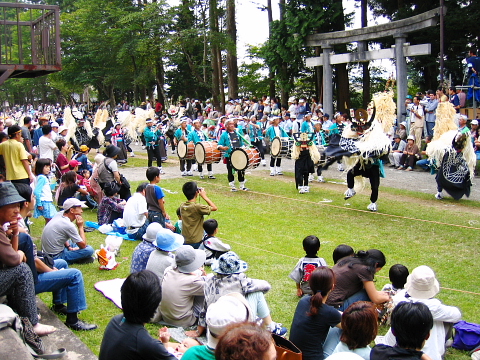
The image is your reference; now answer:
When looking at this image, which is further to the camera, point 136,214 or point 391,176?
point 391,176

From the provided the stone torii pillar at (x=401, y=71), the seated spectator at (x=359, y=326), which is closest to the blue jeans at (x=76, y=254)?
the seated spectator at (x=359, y=326)

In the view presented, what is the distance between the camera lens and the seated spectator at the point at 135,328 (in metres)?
3.43

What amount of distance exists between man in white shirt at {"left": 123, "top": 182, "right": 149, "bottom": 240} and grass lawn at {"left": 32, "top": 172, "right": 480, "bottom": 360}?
0.23m

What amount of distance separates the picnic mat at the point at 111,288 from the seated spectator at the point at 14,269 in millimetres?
1450

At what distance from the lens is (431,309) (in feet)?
15.4

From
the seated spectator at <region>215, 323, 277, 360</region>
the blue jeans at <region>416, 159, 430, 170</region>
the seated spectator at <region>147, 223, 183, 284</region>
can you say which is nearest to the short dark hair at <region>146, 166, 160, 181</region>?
the seated spectator at <region>147, 223, 183, 284</region>

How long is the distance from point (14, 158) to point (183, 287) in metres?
Answer: 5.28

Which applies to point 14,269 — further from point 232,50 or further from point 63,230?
point 232,50

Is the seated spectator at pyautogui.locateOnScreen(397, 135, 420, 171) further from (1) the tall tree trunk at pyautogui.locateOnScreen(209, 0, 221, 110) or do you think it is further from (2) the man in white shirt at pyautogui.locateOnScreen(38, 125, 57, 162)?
(1) the tall tree trunk at pyautogui.locateOnScreen(209, 0, 221, 110)

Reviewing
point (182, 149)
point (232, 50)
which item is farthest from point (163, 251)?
point (232, 50)

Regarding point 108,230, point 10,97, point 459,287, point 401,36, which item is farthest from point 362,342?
point 10,97

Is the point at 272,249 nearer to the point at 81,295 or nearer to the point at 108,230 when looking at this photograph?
the point at 108,230

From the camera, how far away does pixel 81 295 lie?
5449mm

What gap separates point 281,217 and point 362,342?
7320 millimetres
